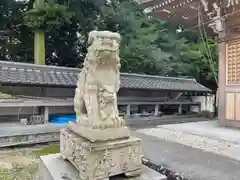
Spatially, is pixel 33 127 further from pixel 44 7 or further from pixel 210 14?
pixel 210 14

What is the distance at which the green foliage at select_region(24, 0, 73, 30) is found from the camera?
8.57 metres

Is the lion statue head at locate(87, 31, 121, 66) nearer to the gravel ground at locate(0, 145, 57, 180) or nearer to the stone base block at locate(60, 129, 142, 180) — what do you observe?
the stone base block at locate(60, 129, 142, 180)

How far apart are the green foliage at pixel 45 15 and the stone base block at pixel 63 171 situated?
7.03 meters

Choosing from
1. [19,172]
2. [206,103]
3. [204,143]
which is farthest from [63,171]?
[206,103]

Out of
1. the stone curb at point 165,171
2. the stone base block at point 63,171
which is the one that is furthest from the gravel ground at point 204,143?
the stone base block at point 63,171

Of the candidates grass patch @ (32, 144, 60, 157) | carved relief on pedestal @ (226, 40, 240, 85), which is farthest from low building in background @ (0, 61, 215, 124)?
carved relief on pedestal @ (226, 40, 240, 85)

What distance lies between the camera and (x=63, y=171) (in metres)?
2.72

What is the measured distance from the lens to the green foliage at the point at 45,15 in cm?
857

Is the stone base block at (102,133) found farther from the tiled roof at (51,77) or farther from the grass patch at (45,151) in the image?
the tiled roof at (51,77)

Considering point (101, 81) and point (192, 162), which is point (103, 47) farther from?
point (192, 162)

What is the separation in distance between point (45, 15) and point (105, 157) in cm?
800

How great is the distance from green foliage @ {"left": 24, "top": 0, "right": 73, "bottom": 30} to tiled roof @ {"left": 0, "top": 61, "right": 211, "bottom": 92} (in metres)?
2.30

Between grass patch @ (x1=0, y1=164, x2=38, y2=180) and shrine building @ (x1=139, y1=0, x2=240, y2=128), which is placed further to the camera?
shrine building @ (x1=139, y1=0, x2=240, y2=128)

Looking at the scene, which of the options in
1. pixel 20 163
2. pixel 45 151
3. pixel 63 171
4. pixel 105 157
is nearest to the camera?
pixel 105 157
